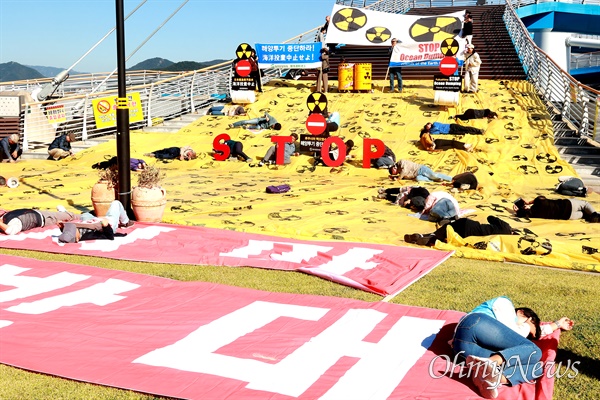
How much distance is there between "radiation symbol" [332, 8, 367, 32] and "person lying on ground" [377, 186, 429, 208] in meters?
16.9

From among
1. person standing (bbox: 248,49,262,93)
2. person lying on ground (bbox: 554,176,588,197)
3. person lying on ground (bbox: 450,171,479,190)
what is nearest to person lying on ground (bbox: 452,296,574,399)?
person lying on ground (bbox: 450,171,479,190)

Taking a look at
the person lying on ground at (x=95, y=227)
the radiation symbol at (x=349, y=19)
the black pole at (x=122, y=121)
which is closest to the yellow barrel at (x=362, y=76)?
the radiation symbol at (x=349, y=19)

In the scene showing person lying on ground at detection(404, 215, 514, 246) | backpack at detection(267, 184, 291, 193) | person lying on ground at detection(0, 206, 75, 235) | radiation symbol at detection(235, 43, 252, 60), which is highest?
radiation symbol at detection(235, 43, 252, 60)

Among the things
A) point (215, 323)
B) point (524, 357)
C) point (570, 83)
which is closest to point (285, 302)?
point (215, 323)

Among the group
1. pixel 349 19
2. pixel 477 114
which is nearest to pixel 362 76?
pixel 477 114

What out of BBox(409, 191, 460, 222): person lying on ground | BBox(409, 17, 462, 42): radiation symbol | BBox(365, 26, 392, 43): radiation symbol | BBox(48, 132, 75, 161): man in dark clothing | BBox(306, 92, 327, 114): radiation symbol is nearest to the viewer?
BBox(409, 191, 460, 222): person lying on ground

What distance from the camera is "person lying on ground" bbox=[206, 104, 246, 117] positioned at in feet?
73.9

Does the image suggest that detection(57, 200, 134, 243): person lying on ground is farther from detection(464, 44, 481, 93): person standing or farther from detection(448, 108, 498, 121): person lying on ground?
detection(464, 44, 481, 93): person standing

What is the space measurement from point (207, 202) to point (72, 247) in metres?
3.82

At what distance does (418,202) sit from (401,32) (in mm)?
16988

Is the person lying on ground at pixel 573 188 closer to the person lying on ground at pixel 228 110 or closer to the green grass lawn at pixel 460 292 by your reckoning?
the green grass lawn at pixel 460 292

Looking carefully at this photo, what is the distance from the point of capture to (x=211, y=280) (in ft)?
25.1

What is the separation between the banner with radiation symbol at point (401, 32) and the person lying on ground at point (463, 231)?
1466 centimetres

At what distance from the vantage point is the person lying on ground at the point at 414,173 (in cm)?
1457
